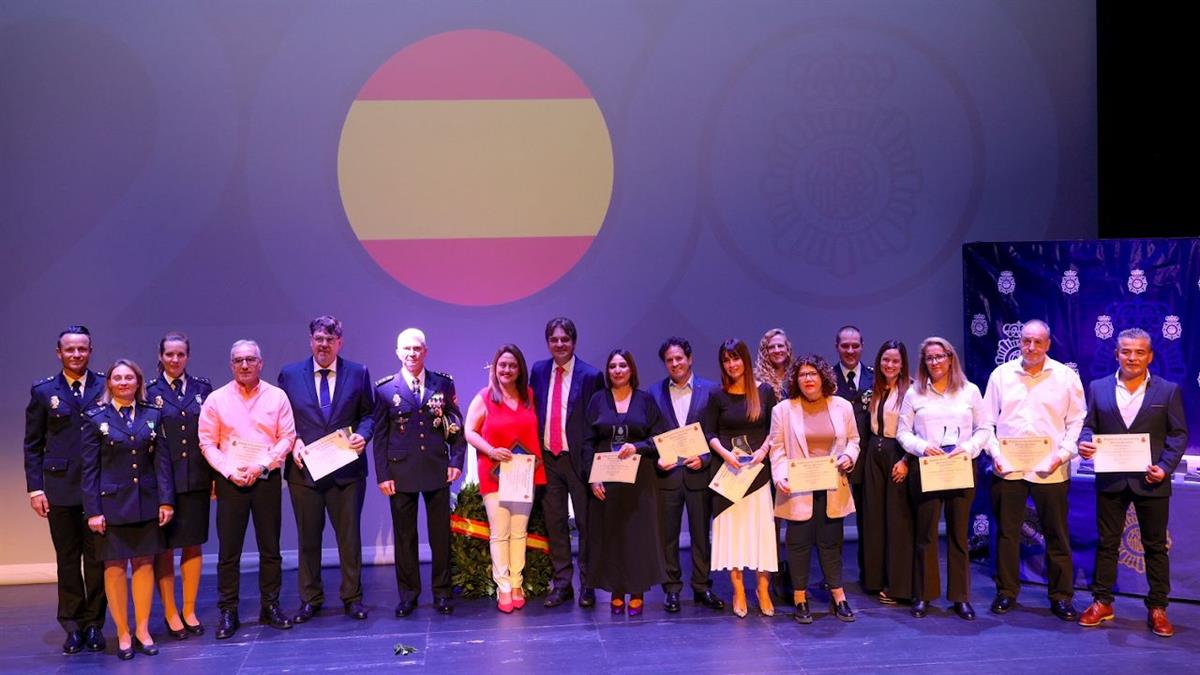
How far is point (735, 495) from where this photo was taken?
513 centimetres

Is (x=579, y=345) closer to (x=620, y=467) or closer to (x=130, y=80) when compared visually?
(x=620, y=467)

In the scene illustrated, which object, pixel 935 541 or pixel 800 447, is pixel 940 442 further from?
pixel 800 447

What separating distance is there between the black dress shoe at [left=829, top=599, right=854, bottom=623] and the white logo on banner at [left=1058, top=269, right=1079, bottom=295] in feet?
7.81

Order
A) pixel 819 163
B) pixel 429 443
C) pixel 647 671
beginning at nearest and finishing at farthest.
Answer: pixel 647 671 < pixel 429 443 < pixel 819 163

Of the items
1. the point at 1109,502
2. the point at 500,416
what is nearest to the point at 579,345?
the point at 500,416

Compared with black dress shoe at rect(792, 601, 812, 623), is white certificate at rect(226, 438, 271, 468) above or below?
above

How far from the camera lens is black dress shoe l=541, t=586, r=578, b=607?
543 centimetres

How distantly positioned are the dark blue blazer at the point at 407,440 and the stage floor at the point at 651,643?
29.1 inches

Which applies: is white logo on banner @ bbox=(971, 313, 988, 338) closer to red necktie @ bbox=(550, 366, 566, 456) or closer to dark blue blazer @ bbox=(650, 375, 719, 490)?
dark blue blazer @ bbox=(650, 375, 719, 490)

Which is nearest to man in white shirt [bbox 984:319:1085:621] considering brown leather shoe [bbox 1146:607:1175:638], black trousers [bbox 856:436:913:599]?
brown leather shoe [bbox 1146:607:1175:638]

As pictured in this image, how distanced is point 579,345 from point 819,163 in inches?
80.3

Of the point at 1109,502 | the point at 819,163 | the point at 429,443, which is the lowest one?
the point at 1109,502

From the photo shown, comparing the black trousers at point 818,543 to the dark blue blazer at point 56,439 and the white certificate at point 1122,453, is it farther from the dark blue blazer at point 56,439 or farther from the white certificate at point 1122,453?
the dark blue blazer at point 56,439

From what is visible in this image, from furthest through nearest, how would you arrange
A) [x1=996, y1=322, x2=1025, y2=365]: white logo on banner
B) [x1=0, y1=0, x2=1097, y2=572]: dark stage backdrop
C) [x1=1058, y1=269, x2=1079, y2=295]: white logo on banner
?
[x1=0, y1=0, x2=1097, y2=572]: dark stage backdrop < [x1=996, y1=322, x2=1025, y2=365]: white logo on banner < [x1=1058, y1=269, x2=1079, y2=295]: white logo on banner
